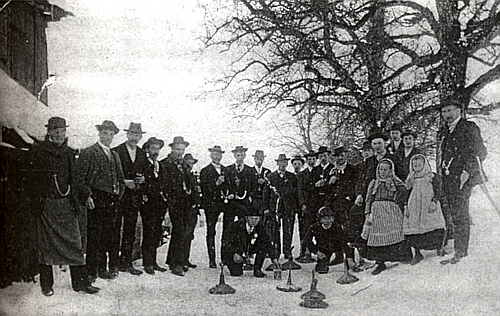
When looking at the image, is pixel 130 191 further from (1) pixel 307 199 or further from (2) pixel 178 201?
(1) pixel 307 199

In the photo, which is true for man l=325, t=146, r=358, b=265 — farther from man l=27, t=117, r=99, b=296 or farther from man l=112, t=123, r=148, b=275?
man l=27, t=117, r=99, b=296

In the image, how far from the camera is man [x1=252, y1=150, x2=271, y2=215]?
470 centimetres

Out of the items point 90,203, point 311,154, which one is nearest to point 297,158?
point 311,154

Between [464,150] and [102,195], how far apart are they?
2510mm

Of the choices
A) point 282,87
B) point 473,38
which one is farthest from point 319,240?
point 473,38

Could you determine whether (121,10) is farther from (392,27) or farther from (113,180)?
(392,27)

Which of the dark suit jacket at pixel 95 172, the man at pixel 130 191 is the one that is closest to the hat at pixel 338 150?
the man at pixel 130 191

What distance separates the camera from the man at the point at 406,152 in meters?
4.70

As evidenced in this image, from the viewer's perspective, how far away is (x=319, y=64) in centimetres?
471

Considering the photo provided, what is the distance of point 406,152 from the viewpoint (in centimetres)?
471

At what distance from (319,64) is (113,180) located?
5.32 ft

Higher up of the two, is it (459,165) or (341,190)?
(459,165)

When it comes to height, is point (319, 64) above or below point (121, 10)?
below

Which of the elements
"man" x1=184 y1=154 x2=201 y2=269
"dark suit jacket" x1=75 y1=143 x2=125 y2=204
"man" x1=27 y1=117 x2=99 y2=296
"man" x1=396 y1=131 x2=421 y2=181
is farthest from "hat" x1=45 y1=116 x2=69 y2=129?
"man" x1=396 y1=131 x2=421 y2=181
